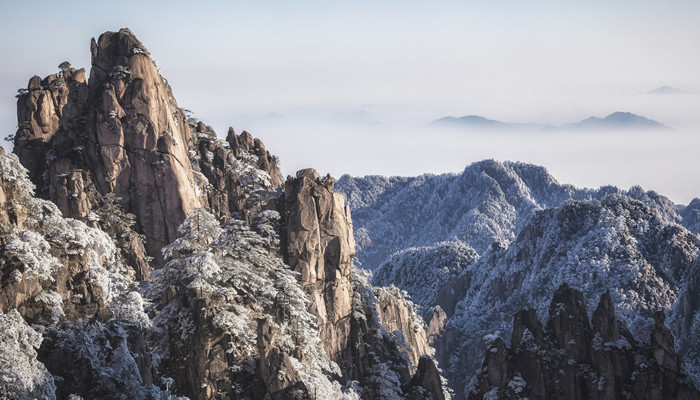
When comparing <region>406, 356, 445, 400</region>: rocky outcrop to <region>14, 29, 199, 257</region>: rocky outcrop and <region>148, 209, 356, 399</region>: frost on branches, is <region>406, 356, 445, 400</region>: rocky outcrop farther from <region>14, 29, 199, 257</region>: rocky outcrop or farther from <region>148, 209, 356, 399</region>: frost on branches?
<region>14, 29, 199, 257</region>: rocky outcrop

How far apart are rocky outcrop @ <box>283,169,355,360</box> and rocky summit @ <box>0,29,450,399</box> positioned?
0.14m

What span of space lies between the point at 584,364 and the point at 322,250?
31810mm

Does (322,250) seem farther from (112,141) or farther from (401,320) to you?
(401,320)

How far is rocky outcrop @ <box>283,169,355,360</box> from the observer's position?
6391 centimetres

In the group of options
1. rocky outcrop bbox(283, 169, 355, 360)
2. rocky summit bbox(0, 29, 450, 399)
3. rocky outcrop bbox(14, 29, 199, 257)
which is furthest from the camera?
rocky outcrop bbox(14, 29, 199, 257)

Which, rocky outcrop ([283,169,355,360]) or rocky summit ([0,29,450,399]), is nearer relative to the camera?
rocky summit ([0,29,450,399])

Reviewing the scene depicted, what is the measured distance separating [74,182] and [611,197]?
15242 cm

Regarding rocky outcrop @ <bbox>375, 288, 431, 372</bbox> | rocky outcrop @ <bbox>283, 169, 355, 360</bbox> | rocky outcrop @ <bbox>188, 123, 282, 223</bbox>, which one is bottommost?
rocky outcrop @ <bbox>375, 288, 431, 372</bbox>

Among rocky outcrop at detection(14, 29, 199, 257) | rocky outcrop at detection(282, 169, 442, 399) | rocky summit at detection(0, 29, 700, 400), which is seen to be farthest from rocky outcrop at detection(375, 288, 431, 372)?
rocky outcrop at detection(14, 29, 199, 257)

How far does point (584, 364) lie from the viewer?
7531cm

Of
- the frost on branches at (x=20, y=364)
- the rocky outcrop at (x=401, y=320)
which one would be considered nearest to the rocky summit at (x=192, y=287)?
the frost on branches at (x=20, y=364)

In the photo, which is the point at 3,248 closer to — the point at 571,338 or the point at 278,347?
the point at 278,347

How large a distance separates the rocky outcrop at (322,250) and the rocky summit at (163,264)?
14cm

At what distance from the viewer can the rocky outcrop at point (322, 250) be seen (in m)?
63.9
